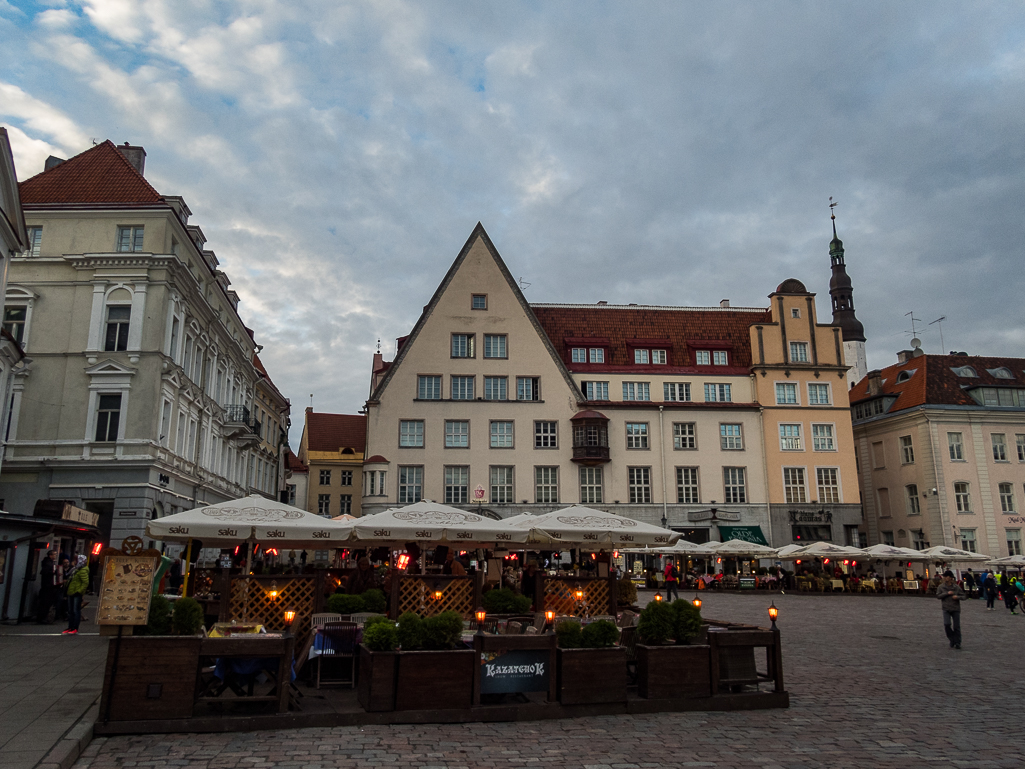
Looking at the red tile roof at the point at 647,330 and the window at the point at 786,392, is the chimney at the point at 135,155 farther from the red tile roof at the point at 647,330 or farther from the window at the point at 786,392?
the window at the point at 786,392

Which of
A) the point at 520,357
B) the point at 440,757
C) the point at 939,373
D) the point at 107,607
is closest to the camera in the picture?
the point at 440,757

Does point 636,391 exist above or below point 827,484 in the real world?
above

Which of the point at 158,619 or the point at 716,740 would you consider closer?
the point at 716,740

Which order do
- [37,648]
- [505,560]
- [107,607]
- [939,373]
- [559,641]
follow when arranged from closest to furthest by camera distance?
[107,607], [559,641], [37,648], [505,560], [939,373]

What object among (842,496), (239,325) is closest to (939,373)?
(842,496)

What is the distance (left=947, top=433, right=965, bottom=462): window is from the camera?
50.2m

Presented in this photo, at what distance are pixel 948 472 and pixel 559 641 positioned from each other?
47.8 meters

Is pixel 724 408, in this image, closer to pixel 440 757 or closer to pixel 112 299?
pixel 112 299

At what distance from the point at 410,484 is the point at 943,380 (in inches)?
1424

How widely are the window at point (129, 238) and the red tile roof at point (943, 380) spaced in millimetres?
45879

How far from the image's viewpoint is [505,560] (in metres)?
36.8

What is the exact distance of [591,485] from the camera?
47438mm

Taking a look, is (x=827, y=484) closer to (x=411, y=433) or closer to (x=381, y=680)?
(x=411, y=433)

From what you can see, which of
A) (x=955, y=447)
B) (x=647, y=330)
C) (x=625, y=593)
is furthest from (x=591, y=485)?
(x=625, y=593)
